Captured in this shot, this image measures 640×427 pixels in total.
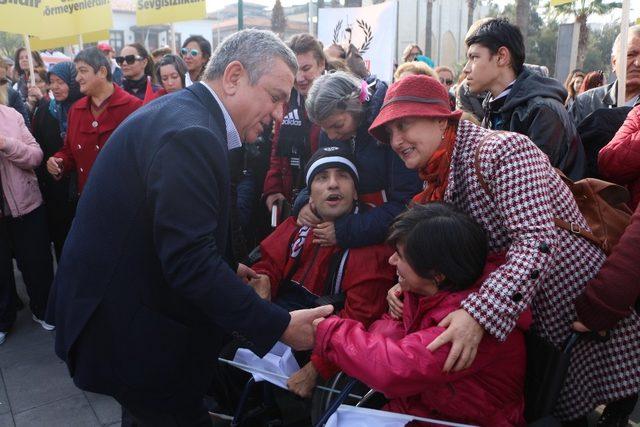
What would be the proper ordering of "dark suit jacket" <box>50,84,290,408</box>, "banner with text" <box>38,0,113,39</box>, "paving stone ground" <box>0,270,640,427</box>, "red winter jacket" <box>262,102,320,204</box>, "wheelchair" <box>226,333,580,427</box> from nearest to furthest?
"dark suit jacket" <box>50,84,290,408</box>, "wheelchair" <box>226,333,580,427</box>, "paving stone ground" <box>0,270,640,427</box>, "red winter jacket" <box>262,102,320,204</box>, "banner with text" <box>38,0,113,39</box>

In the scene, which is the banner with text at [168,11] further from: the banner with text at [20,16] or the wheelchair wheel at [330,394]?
the wheelchair wheel at [330,394]

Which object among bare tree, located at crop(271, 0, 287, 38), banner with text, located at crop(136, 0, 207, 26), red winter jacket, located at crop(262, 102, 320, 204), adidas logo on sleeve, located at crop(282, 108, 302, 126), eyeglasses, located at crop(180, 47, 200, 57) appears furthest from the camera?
bare tree, located at crop(271, 0, 287, 38)

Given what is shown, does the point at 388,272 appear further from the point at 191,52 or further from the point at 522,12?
the point at 522,12

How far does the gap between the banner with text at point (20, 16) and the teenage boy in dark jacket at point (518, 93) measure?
4533mm

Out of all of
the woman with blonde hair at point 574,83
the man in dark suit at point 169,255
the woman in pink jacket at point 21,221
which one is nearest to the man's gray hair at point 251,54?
the man in dark suit at point 169,255

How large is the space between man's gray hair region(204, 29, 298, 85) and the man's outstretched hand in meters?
0.82

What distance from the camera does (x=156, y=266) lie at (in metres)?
1.77

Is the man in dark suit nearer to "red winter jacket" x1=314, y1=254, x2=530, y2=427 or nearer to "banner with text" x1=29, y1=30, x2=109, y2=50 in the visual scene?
"red winter jacket" x1=314, y1=254, x2=530, y2=427

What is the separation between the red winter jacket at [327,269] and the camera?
8.95 feet

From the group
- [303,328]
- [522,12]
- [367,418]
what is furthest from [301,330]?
[522,12]

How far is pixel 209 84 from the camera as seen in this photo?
192 cm

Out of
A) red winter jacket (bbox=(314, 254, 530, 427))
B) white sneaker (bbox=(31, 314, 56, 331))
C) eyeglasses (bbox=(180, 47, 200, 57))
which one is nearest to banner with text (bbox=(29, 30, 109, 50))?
eyeglasses (bbox=(180, 47, 200, 57))

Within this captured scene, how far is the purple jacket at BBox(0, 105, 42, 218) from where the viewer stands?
4055 mm

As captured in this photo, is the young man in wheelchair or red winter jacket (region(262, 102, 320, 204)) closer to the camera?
the young man in wheelchair
